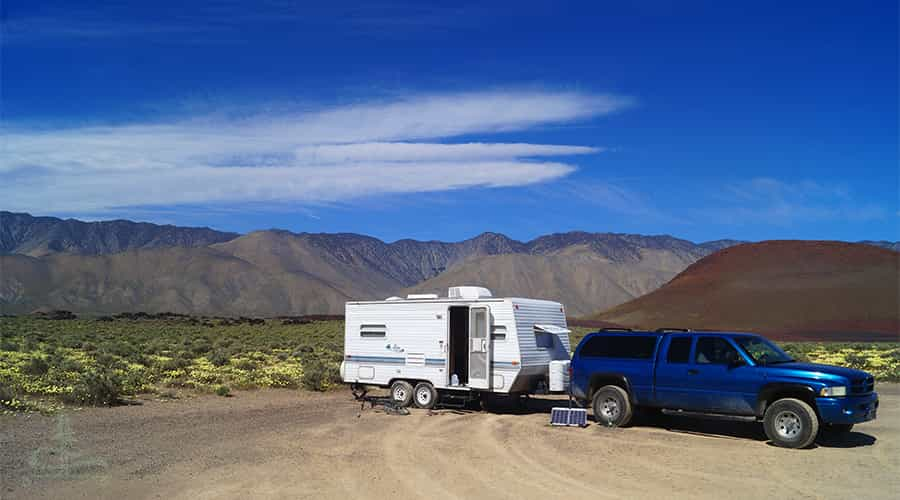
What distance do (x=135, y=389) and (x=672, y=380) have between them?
13.2 meters

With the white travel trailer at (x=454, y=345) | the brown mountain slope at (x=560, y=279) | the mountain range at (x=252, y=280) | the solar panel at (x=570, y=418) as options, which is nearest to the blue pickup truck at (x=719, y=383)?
the solar panel at (x=570, y=418)

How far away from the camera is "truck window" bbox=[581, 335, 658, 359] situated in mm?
15023

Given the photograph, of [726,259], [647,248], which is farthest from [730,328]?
[647,248]

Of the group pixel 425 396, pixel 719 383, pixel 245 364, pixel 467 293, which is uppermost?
pixel 467 293

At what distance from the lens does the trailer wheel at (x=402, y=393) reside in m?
18.3

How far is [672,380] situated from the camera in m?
14.4

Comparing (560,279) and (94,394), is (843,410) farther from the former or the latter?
(560,279)

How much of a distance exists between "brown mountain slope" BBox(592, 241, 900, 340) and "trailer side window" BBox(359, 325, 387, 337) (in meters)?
69.3

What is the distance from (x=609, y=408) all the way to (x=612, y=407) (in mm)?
63

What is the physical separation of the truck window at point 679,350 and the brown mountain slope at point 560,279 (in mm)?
113915

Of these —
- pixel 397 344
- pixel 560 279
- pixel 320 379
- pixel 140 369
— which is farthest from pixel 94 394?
pixel 560 279

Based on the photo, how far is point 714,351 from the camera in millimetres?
14180

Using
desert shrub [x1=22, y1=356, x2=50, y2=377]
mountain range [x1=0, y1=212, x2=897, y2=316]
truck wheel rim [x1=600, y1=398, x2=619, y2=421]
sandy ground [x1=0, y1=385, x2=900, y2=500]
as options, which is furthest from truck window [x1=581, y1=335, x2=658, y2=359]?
mountain range [x1=0, y1=212, x2=897, y2=316]

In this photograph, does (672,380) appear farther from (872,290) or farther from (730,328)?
(872,290)
